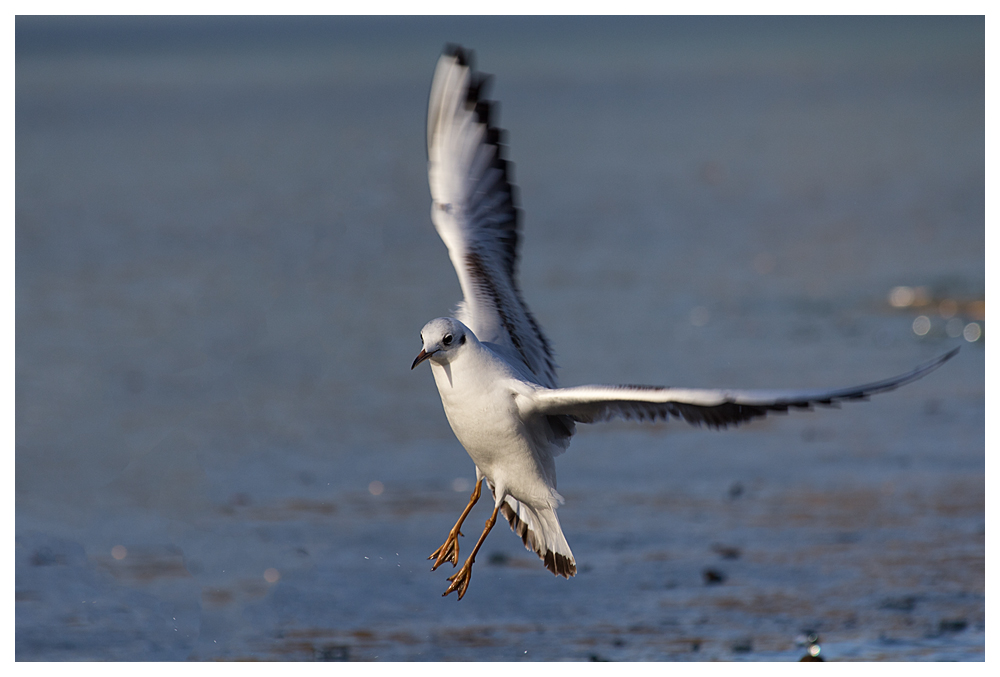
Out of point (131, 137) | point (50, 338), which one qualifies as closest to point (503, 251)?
point (50, 338)

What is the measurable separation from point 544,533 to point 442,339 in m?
1.44

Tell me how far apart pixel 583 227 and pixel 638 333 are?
15.4ft

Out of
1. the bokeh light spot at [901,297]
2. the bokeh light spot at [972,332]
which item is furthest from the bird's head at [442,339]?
the bokeh light spot at [901,297]

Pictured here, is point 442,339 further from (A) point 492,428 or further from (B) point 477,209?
(B) point 477,209

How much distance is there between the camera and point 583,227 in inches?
667

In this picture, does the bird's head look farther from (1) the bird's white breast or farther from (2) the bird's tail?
(2) the bird's tail

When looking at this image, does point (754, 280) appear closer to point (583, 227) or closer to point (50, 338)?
point (583, 227)

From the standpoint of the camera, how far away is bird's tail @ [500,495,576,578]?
239 inches

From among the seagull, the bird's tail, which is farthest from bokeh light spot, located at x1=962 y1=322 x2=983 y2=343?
the bird's tail

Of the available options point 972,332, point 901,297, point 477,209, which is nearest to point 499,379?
point 477,209

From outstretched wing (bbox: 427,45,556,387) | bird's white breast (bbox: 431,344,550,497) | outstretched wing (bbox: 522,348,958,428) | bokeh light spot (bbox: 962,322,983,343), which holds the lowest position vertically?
outstretched wing (bbox: 522,348,958,428)

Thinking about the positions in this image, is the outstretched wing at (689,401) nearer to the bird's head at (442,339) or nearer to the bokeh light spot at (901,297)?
the bird's head at (442,339)

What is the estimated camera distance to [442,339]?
5.19 metres

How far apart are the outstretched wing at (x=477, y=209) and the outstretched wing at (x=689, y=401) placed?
75cm
